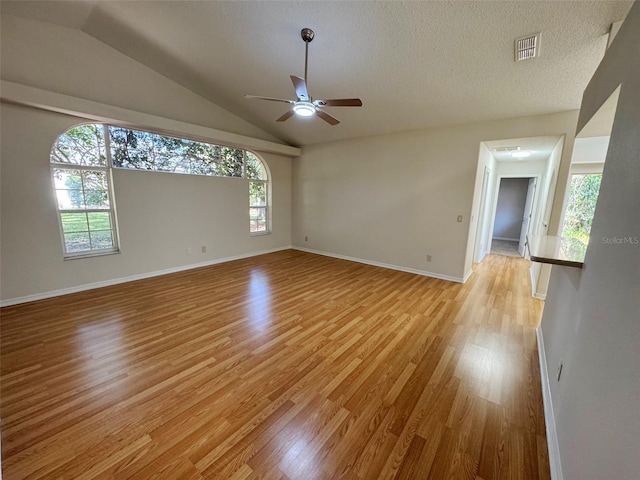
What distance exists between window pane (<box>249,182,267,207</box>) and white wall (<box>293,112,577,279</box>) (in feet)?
3.03

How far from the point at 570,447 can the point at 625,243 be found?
982 mm

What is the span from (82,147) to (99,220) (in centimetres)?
103

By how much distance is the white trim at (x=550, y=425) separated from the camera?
4.39 feet

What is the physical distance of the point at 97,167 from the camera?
3699mm

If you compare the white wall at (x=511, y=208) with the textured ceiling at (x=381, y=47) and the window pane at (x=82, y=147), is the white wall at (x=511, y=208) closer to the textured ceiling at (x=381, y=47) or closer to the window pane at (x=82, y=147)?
the textured ceiling at (x=381, y=47)

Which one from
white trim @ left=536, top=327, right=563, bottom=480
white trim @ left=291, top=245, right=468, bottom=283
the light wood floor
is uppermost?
white trim @ left=291, top=245, right=468, bottom=283

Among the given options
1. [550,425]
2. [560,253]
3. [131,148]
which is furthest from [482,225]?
[131,148]

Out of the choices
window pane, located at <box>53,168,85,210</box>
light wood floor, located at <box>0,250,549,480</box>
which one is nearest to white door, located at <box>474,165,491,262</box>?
light wood floor, located at <box>0,250,549,480</box>

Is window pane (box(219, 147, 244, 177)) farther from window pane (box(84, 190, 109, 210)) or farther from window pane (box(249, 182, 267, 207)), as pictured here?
window pane (box(84, 190, 109, 210))

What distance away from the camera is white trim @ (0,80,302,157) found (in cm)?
285

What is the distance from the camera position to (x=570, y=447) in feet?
3.99

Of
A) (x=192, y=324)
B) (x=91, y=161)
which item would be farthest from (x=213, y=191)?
(x=192, y=324)

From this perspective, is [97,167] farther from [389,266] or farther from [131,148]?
[389,266]

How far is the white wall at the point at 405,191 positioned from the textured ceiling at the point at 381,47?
0.31m
